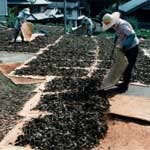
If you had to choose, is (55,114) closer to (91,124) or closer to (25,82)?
(91,124)

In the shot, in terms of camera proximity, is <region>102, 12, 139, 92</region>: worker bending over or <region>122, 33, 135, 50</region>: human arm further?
<region>122, 33, 135, 50</region>: human arm

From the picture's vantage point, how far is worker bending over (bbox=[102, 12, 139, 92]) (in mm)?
9102

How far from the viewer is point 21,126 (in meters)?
7.15

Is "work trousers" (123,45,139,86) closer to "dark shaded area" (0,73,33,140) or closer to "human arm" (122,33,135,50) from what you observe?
"human arm" (122,33,135,50)

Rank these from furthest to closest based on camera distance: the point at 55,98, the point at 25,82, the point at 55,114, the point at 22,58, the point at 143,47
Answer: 1. the point at 143,47
2. the point at 22,58
3. the point at 25,82
4. the point at 55,98
5. the point at 55,114

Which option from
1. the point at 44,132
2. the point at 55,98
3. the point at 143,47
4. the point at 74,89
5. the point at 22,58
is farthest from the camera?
the point at 143,47

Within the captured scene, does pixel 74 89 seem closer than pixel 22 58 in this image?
Yes

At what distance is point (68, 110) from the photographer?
7.89 m

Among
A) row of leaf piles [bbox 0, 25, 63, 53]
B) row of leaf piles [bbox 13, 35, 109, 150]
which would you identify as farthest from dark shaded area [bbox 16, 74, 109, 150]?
row of leaf piles [bbox 0, 25, 63, 53]

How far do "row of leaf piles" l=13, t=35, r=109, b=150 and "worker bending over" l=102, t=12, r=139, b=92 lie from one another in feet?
2.13

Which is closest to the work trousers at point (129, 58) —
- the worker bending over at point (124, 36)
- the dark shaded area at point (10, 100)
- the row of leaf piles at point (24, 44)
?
the worker bending over at point (124, 36)

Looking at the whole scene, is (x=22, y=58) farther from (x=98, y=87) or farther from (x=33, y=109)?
(x=33, y=109)

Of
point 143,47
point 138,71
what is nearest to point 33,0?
point 143,47

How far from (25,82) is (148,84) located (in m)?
2.87
